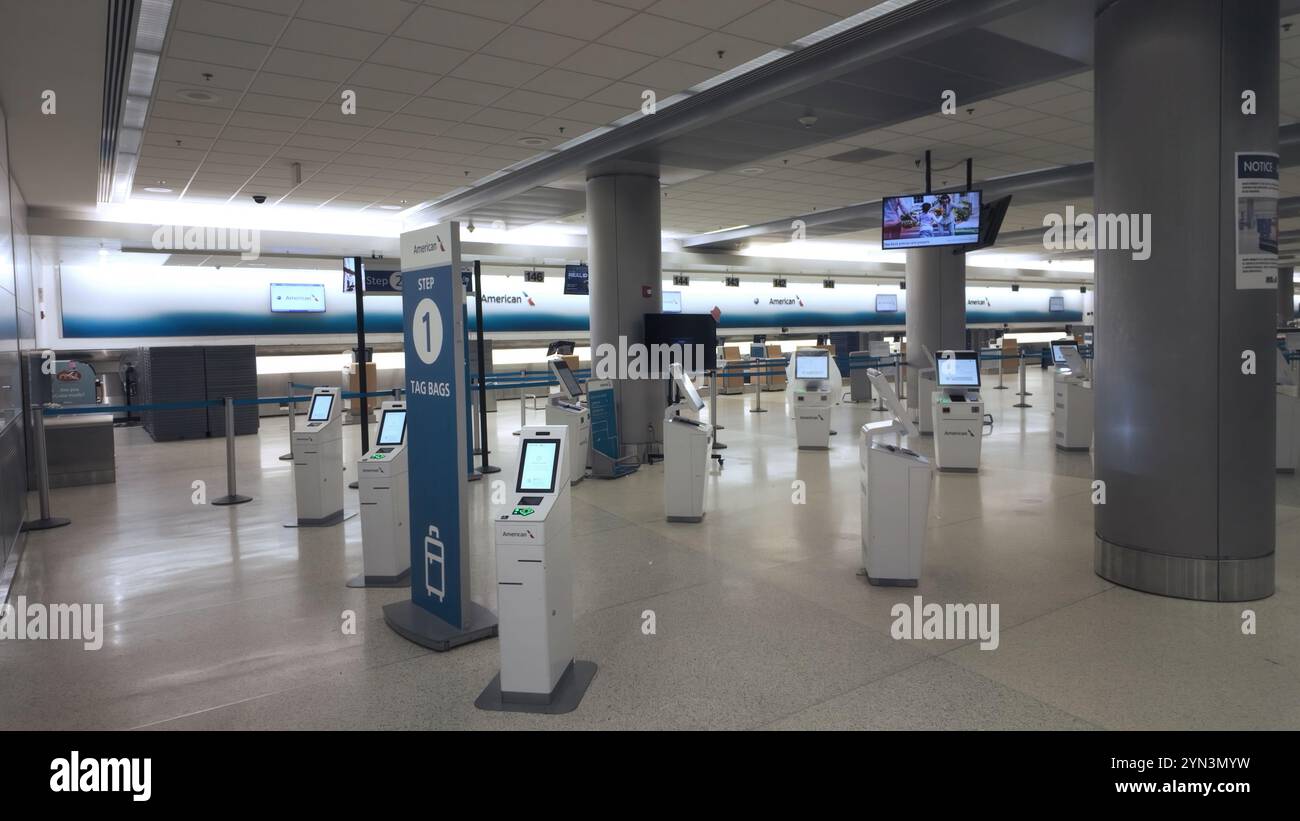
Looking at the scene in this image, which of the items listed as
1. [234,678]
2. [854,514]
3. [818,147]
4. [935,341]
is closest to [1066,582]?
[854,514]

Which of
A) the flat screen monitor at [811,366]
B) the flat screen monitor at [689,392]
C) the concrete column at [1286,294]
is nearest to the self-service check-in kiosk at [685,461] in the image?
the flat screen monitor at [689,392]

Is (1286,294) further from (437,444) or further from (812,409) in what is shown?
(437,444)

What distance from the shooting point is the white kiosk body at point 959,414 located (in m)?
8.52

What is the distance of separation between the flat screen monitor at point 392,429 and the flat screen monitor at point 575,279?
35.6 ft

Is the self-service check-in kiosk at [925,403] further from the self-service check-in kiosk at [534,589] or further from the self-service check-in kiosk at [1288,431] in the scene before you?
the self-service check-in kiosk at [534,589]

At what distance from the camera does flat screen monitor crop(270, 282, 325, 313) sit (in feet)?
55.7

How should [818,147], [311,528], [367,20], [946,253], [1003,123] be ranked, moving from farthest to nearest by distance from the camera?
1. [946,253]
2. [818,147]
3. [1003,123]
4. [311,528]
5. [367,20]

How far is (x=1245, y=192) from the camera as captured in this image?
13.8 ft

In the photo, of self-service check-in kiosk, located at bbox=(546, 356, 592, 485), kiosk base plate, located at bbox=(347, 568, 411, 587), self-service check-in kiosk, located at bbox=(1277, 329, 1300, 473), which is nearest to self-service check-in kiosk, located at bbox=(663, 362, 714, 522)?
self-service check-in kiosk, located at bbox=(546, 356, 592, 485)

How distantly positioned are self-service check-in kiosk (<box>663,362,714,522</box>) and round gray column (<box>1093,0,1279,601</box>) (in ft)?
9.81

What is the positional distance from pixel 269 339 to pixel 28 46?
1256 centimetres

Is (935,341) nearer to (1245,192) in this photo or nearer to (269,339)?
(1245,192)

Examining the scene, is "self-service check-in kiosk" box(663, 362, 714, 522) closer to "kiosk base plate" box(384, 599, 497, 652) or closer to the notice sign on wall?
"kiosk base plate" box(384, 599, 497, 652)

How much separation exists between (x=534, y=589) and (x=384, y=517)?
219 centimetres
